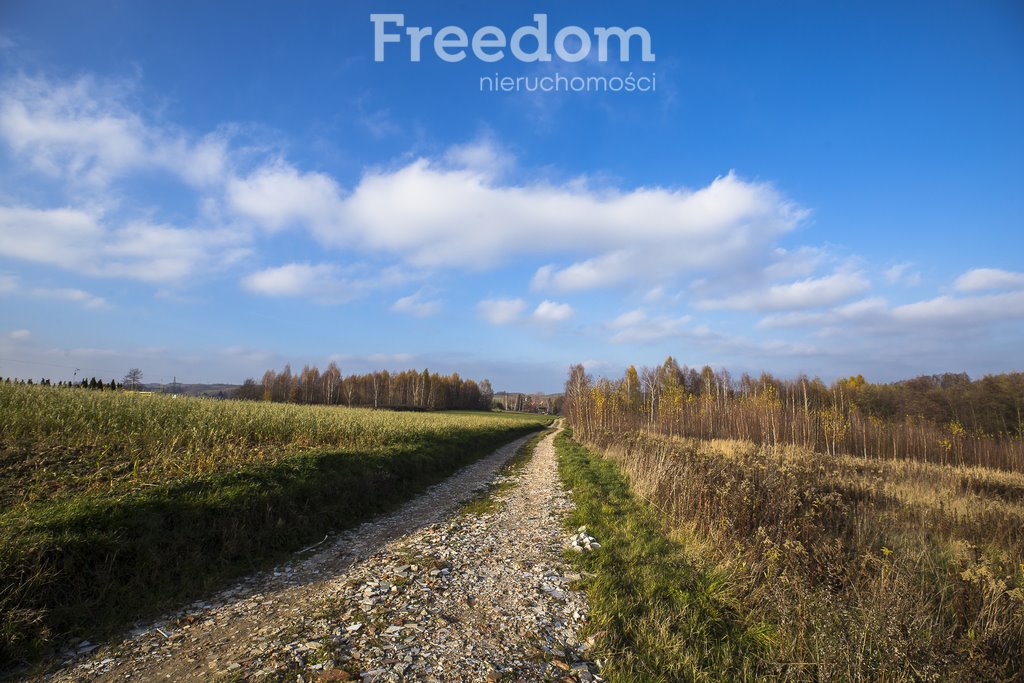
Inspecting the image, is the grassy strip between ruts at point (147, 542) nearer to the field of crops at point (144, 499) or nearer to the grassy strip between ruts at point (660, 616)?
the field of crops at point (144, 499)

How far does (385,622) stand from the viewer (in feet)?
17.3

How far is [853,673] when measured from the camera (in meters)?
4.50

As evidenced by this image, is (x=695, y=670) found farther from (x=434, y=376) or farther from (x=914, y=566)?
(x=434, y=376)

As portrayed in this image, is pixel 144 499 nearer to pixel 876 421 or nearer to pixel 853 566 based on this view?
pixel 853 566

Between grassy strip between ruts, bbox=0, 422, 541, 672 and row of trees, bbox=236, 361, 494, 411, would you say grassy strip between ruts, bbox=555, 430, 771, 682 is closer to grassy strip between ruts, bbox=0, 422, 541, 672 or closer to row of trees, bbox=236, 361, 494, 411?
grassy strip between ruts, bbox=0, 422, 541, 672

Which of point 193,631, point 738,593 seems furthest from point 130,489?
point 738,593

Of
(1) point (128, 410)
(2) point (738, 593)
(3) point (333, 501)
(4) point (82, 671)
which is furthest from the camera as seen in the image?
(1) point (128, 410)

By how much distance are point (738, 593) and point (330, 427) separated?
15253mm

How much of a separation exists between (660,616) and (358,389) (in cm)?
11251

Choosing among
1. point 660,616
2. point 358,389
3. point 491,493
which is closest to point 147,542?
point 660,616

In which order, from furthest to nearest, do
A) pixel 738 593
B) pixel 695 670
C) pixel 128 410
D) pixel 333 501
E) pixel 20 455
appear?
1. pixel 128 410
2. pixel 333 501
3. pixel 20 455
4. pixel 738 593
5. pixel 695 670

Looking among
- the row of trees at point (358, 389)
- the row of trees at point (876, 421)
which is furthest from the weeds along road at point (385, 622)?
the row of trees at point (358, 389)

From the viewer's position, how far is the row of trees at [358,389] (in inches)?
4055

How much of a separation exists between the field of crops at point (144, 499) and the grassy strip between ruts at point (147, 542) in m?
0.02
